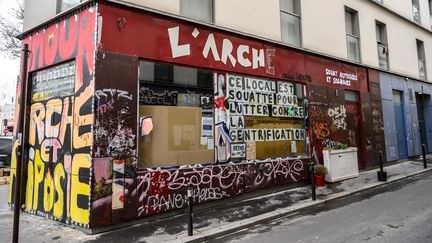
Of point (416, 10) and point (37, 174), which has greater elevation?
point (416, 10)

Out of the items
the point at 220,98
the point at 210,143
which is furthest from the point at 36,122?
the point at 220,98

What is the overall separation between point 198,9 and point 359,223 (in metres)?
6.66

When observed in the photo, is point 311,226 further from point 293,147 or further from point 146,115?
point 293,147

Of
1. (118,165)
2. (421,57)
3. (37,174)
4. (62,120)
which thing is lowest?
(37,174)

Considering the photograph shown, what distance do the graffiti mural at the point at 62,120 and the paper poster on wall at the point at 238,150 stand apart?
4.02 metres

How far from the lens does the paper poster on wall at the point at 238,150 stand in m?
8.97

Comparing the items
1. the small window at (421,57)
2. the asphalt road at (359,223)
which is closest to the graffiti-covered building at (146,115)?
the asphalt road at (359,223)

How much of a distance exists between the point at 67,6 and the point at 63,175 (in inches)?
163

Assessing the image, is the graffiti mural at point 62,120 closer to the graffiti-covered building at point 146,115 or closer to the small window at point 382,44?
the graffiti-covered building at point 146,115

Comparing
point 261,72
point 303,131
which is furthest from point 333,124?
point 261,72

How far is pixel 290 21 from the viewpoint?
11.4 m

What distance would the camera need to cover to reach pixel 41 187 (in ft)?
25.0

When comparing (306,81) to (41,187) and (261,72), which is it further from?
(41,187)

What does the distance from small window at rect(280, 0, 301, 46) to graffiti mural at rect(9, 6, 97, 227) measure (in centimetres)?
679
